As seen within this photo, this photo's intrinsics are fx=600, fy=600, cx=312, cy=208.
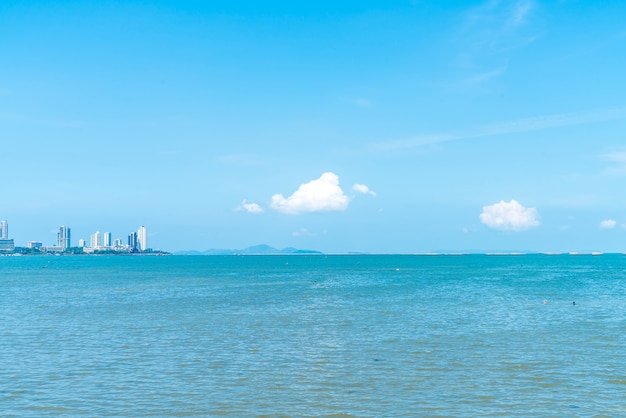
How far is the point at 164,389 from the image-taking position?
2809 cm

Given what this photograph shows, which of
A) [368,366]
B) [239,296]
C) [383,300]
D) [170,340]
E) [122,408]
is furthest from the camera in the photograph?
[239,296]

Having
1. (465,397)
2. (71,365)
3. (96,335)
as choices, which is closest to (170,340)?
(96,335)

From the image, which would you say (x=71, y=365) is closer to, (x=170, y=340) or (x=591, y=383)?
(x=170, y=340)

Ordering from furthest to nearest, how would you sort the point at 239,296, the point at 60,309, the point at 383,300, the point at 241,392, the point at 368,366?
the point at 239,296 → the point at 383,300 → the point at 60,309 → the point at 368,366 → the point at 241,392

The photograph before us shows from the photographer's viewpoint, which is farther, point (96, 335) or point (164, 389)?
point (96, 335)

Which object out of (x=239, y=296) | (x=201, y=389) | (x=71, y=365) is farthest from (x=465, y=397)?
(x=239, y=296)

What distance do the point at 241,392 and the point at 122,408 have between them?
5.23 metres

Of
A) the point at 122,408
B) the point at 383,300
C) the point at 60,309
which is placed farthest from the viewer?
the point at 383,300

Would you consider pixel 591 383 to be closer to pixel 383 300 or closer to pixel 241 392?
pixel 241 392

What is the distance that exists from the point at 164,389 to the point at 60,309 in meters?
39.7

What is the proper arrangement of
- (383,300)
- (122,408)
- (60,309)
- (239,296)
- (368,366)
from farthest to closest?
(239,296) < (383,300) < (60,309) < (368,366) < (122,408)

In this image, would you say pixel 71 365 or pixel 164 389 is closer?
pixel 164 389

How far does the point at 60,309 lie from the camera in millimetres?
62625

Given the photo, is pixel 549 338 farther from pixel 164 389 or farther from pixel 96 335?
pixel 96 335
